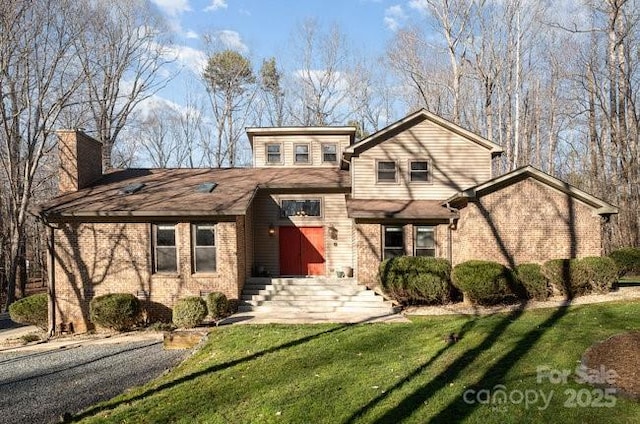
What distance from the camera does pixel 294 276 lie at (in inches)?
646

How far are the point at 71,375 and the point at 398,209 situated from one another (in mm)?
11233

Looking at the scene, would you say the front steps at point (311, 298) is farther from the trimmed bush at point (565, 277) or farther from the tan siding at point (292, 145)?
the tan siding at point (292, 145)

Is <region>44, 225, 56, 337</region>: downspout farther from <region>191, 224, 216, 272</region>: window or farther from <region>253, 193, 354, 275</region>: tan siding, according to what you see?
<region>253, 193, 354, 275</region>: tan siding

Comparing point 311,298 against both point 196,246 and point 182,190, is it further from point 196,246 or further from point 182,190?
point 182,190

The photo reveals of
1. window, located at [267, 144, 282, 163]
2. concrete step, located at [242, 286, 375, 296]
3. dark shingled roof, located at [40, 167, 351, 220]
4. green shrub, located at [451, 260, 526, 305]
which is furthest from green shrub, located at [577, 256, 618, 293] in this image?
window, located at [267, 144, 282, 163]

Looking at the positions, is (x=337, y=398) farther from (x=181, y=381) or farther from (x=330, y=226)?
(x=330, y=226)

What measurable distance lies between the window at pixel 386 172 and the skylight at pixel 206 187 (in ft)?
21.9

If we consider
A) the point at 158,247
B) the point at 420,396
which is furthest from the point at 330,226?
the point at 420,396

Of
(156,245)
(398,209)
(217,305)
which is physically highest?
(398,209)

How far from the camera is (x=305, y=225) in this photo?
54.0 ft

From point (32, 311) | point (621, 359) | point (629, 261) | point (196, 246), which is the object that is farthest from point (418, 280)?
point (629, 261)

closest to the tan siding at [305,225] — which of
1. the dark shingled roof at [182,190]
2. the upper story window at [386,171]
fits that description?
the dark shingled roof at [182,190]

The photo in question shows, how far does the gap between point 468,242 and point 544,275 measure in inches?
97.5

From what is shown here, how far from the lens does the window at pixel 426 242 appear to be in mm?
15040
